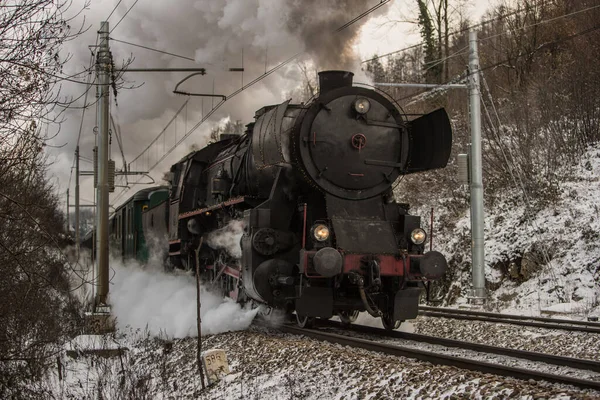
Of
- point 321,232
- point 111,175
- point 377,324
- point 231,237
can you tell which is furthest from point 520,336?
point 111,175

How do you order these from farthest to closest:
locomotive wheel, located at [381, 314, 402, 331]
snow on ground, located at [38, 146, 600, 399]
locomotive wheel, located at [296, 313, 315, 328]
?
locomotive wheel, located at [296, 313, 315, 328], locomotive wheel, located at [381, 314, 402, 331], snow on ground, located at [38, 146, 600, 399]

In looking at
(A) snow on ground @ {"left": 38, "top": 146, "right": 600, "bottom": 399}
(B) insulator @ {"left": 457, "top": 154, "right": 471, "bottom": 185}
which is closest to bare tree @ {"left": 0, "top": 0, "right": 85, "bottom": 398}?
(A) snow on ground @ {"left": 38, "top": 146, "right": 600, "bottom": 399}

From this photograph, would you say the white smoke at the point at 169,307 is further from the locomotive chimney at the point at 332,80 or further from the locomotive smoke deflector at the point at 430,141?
the locomotive chimney at the point at 332,80

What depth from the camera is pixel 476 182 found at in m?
13.5

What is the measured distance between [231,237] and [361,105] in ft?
10.8

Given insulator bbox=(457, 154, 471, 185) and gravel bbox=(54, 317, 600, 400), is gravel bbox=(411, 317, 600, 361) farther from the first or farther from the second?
insulator bbox=(457, 154, 471, 185)

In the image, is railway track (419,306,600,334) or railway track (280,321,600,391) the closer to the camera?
railway track (280,321,600,391)

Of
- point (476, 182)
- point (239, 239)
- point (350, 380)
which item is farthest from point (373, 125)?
point (476, 182)

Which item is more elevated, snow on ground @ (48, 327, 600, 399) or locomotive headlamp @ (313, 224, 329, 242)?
locomotive headlamp @ (313, 224, 329, 242)

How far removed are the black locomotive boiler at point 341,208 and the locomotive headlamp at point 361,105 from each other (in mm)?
14

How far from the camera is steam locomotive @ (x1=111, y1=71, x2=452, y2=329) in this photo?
27.6ft

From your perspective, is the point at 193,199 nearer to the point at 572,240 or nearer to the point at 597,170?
the point at 572,240

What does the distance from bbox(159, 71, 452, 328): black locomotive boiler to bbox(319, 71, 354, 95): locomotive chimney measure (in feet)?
0.05

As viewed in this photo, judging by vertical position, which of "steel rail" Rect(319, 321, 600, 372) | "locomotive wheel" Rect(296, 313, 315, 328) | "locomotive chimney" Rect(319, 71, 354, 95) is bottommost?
"steel rail" Rect(319, 321, 600, 372)
